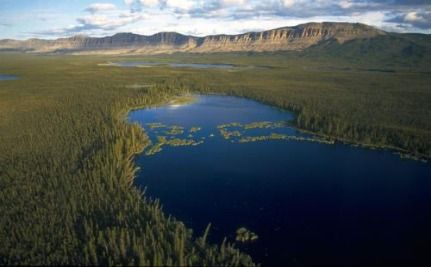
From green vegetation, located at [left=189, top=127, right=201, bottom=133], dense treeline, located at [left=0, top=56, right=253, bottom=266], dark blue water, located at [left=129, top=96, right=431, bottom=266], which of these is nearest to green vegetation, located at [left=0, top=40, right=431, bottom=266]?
dense treeline, located at [left=0, top=56, right=253, bottom=266]

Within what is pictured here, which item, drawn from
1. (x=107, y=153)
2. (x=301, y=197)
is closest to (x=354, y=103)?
(x=301, y=197)

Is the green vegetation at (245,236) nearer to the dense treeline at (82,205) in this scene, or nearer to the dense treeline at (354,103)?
the dense treeline at (82,205)

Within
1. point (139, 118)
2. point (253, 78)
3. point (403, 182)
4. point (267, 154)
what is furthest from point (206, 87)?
point (403, 182)

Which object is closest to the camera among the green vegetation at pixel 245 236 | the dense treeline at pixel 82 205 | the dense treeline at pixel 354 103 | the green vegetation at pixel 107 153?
the dense treeline at pixel 82 205

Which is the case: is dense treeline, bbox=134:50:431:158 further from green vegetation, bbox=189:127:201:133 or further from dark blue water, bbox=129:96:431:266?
green vegetation, bbox=189:127:201:133

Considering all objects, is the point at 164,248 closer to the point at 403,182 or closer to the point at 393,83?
the point at 403,182

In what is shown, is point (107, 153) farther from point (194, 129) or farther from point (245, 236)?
point (194, 129)

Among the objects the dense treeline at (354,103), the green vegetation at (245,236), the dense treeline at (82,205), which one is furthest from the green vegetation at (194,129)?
the green vegetation at (245,236)
